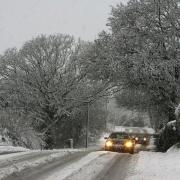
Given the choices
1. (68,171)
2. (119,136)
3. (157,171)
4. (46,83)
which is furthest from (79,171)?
(46,83)

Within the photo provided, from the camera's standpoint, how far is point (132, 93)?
48875 mm

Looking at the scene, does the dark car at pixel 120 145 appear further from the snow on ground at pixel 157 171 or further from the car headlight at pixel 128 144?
the snow on ground at pixel 157 171

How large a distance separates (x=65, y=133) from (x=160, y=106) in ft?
81.7

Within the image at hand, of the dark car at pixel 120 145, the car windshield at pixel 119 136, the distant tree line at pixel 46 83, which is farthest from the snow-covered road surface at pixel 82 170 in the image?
the distant tree line at pixel 46 83

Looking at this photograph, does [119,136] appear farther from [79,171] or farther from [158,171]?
[79,171]

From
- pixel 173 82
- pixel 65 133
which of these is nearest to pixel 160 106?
pixel 173 82

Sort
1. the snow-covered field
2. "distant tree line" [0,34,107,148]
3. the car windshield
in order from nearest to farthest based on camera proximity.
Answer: the snow-covered field, the car windshield, "distant tree line" [0,34,107,148]

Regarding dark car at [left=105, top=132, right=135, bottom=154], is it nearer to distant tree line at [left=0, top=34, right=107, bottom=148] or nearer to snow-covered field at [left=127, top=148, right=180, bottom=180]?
snow-covered field at [left=127, top=148, right=180, bottom=180]

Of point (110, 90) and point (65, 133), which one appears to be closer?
point (110, 90)

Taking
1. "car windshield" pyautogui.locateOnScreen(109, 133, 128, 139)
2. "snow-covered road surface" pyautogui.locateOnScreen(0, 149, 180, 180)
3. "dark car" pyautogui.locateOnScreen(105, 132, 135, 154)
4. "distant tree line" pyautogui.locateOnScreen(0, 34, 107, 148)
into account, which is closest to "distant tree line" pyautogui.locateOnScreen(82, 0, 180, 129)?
"car windshield" pyautogui.locateOnScreen(109, 133, 128, 139)

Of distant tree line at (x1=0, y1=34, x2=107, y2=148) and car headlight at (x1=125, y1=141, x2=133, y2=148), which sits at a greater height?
distant tree line at (x1=0, y1=34, x2=107, y2=148)

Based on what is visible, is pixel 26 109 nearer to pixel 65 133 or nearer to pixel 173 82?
pixel 65 133

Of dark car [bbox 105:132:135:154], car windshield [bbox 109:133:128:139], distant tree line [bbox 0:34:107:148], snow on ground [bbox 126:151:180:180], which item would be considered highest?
distant tree line [bbox 0:34:107:148]

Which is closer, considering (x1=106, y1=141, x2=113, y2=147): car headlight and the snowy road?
the snowy road
